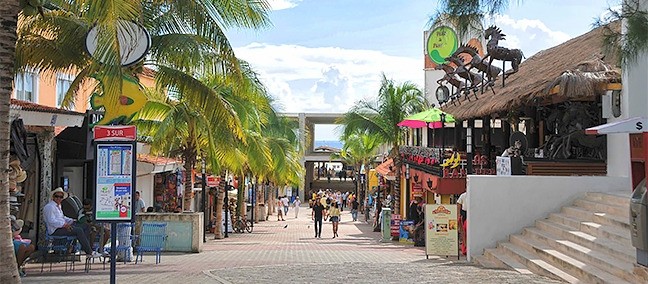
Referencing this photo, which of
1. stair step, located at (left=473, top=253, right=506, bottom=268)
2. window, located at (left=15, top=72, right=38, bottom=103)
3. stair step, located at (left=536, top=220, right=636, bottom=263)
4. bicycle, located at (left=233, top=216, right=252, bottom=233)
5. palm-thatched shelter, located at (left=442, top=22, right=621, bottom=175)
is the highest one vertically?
window, located at (left=15, top=72, right=38, bottom=103)

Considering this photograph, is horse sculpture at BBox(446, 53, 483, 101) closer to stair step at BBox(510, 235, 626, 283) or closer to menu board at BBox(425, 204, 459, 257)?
menu board at BBox(425, 204, 459, 257)

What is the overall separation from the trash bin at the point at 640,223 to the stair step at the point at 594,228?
181 cm

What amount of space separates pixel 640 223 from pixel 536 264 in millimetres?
3156

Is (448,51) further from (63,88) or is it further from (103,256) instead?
(103,256)

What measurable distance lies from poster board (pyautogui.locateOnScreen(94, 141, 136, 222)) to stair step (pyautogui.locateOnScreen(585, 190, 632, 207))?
795 cm

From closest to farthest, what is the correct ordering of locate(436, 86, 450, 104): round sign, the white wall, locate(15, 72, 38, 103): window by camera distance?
the white wall, locate(15, 72, 38, 103): window, locate(436, 86, 450, 104): round sign

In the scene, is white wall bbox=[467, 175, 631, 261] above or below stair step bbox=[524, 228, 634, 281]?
above

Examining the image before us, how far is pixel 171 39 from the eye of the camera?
14.3 metres

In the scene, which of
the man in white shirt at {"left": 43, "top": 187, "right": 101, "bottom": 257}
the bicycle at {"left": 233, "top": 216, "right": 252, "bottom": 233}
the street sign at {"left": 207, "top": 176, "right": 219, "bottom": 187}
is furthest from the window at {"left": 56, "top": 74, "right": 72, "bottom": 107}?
the bicycle at {"left": 233, "top": 216, "right": 252, "bottom": 233}

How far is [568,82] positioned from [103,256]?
9542mm

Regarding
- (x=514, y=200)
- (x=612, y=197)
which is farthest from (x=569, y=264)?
(x=514, y=200)

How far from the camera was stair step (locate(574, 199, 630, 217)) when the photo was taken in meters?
12.2

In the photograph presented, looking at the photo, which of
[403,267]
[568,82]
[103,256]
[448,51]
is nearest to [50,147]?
[103,256]

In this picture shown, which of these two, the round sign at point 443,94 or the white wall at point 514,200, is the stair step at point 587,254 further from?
the round sign at point 443,94
